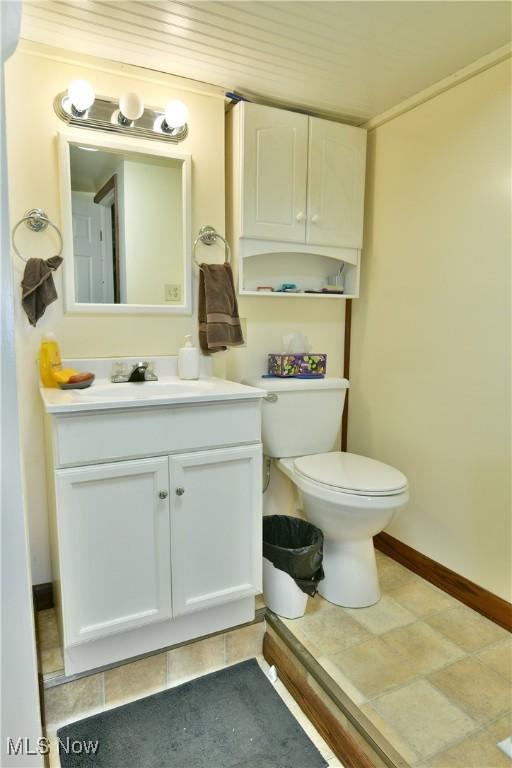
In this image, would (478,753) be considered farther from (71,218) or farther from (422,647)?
(71,218)

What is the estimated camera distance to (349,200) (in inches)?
83.9

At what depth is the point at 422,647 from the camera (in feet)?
5.18

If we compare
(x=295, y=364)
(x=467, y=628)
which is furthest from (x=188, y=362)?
(x=467, y=628)

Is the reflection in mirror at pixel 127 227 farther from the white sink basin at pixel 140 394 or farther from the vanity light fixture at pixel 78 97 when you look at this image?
the white sink basin at pixel 140 394

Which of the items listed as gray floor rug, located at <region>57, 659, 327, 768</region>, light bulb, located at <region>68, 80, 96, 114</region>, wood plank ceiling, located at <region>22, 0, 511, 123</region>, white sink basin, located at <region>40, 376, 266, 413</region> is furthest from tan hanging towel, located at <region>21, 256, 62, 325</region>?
gray floor rug, located at <region>57, 659, 327, 768</region>

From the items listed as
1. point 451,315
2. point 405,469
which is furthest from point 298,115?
point 405,469

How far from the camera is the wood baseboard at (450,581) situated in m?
1.69

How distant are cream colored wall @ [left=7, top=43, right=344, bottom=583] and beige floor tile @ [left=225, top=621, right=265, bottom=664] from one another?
0.74 m

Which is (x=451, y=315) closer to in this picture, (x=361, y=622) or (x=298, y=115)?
(x=298, y=115)

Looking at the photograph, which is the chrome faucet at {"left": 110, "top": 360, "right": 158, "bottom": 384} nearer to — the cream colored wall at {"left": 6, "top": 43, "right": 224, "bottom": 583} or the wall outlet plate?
the cream colored wall at {"left": 6, "top": 43, "right": 224, "bottom": 583}

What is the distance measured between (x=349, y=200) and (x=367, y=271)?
34 centimetres

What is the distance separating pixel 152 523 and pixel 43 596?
2.26 feet

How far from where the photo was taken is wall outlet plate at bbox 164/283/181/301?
190cm

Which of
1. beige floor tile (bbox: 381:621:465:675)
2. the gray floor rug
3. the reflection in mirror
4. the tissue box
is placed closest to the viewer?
the gray floor rug
